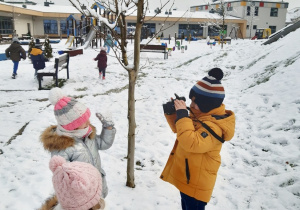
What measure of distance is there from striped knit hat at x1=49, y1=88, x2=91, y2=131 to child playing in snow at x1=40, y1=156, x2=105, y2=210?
734mm

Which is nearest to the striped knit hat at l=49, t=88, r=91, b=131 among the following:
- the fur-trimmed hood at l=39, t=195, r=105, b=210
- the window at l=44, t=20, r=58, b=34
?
the fur-trimmed hood at l=39, t=195, r=105, b=210

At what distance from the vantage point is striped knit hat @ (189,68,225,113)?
7.05 ft

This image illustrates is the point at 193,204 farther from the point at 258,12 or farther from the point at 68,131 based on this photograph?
the point at 258,12

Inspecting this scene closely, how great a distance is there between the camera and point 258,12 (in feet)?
154

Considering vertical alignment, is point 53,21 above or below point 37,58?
above

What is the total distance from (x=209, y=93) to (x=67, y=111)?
1224 mm

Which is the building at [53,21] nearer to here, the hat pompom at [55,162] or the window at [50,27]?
the window at [50,27]

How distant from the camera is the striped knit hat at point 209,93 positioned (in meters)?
2.15

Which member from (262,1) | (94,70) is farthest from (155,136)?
(262,1)

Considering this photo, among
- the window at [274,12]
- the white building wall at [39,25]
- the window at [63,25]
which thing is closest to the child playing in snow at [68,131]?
the white building wall at [39,25]

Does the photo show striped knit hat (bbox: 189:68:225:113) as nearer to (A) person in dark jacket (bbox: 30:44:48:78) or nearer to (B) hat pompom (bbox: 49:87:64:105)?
(B) hat pompom (bbox: 49:87:64:105)

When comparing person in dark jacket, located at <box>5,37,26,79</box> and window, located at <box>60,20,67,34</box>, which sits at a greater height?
window, located at <box>60,20,67,34</box>

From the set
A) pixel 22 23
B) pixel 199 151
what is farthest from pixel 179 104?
pixel 22 23

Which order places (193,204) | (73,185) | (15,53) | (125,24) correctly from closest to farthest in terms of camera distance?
1. (73,185)
2. (193,204)
3. (125,24)
4. (15,53)
